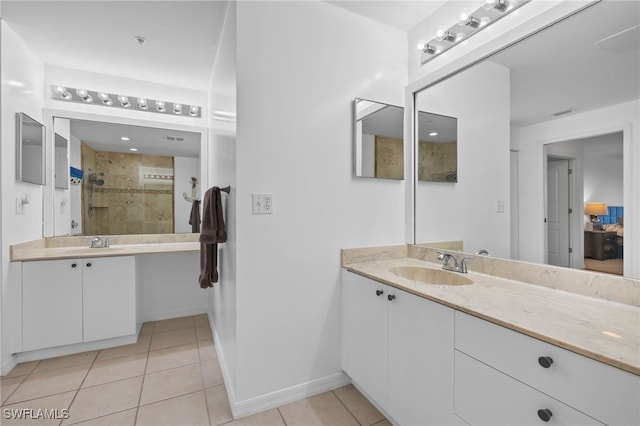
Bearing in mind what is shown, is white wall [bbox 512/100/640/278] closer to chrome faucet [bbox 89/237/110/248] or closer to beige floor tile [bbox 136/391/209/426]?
beige floor tile [bbox 136/391/209/426]

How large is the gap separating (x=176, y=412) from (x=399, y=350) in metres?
1.29

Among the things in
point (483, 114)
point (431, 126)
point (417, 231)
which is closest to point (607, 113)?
point (483, 114)

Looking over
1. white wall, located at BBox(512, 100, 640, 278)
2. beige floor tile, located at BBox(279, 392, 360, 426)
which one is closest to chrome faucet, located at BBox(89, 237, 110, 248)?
beige floor tile, located at BBox(279, 392, 360, 426)

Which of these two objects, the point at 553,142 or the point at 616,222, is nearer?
the point at 616,222

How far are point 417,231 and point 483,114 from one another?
2.72 ft

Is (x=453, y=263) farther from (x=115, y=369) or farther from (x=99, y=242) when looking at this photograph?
(x=99, y=242)

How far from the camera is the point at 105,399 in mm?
1758

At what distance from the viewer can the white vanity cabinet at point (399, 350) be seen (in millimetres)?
1171

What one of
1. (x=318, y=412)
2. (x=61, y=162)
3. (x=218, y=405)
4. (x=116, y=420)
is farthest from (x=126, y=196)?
(x=318, y=412)

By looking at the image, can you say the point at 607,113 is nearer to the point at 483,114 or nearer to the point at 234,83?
the point at 483,114

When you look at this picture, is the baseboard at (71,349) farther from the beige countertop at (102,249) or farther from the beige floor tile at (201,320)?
the beige countertop at (102,249)

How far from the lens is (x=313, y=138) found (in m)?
1.79

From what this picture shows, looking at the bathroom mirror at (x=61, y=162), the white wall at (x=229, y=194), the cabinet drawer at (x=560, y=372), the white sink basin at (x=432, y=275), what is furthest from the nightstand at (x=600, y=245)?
the bathroom mirror at (x=61, y=162)

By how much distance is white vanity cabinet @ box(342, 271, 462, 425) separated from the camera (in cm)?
117
